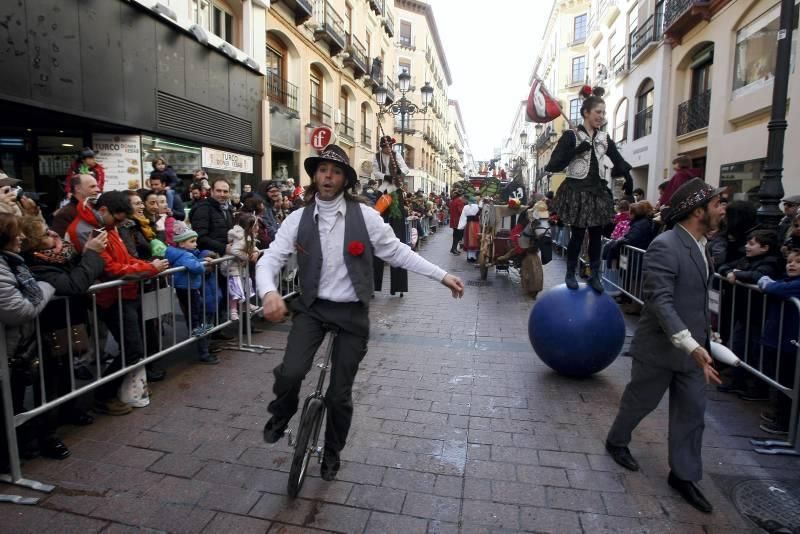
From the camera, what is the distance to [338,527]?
2.75 metres

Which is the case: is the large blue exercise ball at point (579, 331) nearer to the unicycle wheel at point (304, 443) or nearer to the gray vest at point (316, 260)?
the gray vest at point (316, 260)

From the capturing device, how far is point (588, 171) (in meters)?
4.89

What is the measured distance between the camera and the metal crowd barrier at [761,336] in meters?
3.69

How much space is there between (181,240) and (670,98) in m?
17.1

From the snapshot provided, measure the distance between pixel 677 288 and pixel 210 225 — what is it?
475 centimetres

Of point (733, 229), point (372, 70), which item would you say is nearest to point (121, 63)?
point (733, 229)

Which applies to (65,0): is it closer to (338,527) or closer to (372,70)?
(338,527)

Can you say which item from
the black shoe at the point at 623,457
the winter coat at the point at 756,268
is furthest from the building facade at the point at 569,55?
the black shoe at the point at 623,457

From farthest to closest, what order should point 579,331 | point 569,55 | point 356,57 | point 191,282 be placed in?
1. point 569,55
2. point 356,57
3. point 191,282
4. point 579,331

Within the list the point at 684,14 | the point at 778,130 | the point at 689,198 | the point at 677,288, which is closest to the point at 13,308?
the point at 677,288

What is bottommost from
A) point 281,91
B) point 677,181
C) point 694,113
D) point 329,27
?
point 677,181

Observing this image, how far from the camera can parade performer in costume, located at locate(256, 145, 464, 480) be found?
9.87 feet

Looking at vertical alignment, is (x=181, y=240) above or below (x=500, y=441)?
above

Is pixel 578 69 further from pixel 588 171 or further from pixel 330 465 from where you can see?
pixel 330 465
